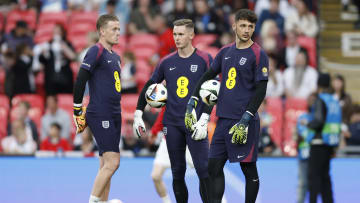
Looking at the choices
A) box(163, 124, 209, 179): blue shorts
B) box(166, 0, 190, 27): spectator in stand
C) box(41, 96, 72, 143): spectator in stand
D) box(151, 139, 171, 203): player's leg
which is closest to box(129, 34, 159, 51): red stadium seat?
box(166, 0, 190, 27): spectator in stand

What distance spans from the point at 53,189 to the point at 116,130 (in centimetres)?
300

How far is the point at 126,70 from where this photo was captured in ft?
50.0

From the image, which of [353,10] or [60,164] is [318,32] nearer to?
[353,10]

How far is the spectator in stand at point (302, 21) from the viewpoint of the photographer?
669 inches

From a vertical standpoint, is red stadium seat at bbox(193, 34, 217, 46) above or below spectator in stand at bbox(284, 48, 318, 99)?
above

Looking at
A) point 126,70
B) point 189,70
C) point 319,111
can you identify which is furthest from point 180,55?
point 126,70

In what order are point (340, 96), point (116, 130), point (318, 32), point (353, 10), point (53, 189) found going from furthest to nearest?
point (353, 10), point (318, 32), point (340, 96), point (53, 189), point (116, 130)

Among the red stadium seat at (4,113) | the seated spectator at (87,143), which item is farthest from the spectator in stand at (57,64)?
the seated spectator at (87,143)

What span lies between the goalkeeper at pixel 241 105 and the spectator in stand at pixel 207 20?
880 centimetres

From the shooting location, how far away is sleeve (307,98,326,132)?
10.0 metres

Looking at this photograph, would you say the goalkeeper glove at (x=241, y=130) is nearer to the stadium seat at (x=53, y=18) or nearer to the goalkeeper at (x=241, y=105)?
the goalkeeper at (x=241, y=105)

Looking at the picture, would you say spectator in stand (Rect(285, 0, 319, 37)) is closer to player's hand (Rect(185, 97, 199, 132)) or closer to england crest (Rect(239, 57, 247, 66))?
player's hand (Rect(185, 97, 199, 132))

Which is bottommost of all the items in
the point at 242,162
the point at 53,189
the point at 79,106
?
the point at 53,189

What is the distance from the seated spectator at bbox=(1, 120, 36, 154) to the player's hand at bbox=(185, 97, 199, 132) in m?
6.02
